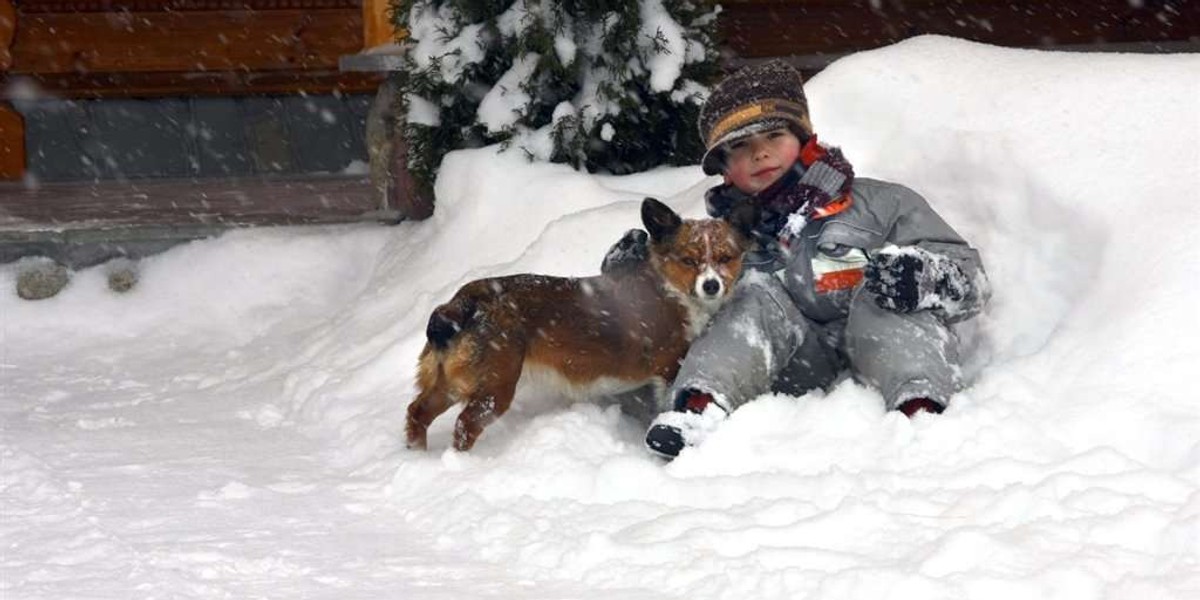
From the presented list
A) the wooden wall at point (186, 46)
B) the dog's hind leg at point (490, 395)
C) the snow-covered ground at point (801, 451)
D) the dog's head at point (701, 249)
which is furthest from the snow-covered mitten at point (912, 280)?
the wooden wall at point (186, 46)

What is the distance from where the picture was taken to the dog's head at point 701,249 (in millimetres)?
4715

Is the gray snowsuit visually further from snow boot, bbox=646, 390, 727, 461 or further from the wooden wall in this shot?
the wooden wall

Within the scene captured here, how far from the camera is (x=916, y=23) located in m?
11.1

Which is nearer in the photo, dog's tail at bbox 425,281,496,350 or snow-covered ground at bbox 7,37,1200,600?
snow-covered ground at bbox 7,37,1200,600

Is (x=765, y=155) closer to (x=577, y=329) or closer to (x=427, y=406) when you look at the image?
(x=577, y=329)

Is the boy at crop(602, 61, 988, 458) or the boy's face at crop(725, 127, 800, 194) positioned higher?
the boy's face at crop(725, 127, 800, 194)

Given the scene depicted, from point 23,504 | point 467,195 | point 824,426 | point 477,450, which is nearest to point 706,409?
point 824,426

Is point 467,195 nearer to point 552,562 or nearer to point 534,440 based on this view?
point 534,440

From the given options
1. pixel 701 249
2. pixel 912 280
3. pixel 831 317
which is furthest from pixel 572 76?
pixel 912 280

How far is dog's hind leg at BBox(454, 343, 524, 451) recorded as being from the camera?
4.66 m

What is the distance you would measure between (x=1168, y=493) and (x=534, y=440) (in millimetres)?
1880

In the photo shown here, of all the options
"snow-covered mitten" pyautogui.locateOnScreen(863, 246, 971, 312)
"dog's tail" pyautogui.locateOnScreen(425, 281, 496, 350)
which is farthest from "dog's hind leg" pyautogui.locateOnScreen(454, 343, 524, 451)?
"snow-covered mitten" pyautogui.locateOnScreen(863, 246, 971, 312)

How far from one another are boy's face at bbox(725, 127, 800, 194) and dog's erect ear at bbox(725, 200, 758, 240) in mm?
105

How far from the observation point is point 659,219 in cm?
484
